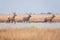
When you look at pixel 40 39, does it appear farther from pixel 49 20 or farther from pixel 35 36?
pixel 49 20

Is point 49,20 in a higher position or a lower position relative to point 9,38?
lower

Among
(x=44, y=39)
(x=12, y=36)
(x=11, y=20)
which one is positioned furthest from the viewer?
(x=11, y=20)

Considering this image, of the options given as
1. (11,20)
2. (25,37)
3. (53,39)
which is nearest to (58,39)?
(53,39)

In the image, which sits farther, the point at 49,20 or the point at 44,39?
the point at 49,20

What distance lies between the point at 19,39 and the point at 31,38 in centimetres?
33

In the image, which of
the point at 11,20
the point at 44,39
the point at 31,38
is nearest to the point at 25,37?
the point at 31,38

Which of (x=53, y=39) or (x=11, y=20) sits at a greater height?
(x=53, y=39)

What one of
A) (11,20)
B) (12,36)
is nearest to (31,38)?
(12,36)

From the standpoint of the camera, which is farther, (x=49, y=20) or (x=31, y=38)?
(x=49, y=20)

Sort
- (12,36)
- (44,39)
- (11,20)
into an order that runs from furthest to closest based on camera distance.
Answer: (11,20), (12,36), (44,39)

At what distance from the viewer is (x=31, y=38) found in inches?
228

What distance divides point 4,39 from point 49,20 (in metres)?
7.12

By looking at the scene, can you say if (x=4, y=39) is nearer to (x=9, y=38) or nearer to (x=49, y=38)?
(x=9, y=38)

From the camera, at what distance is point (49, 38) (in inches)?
228
